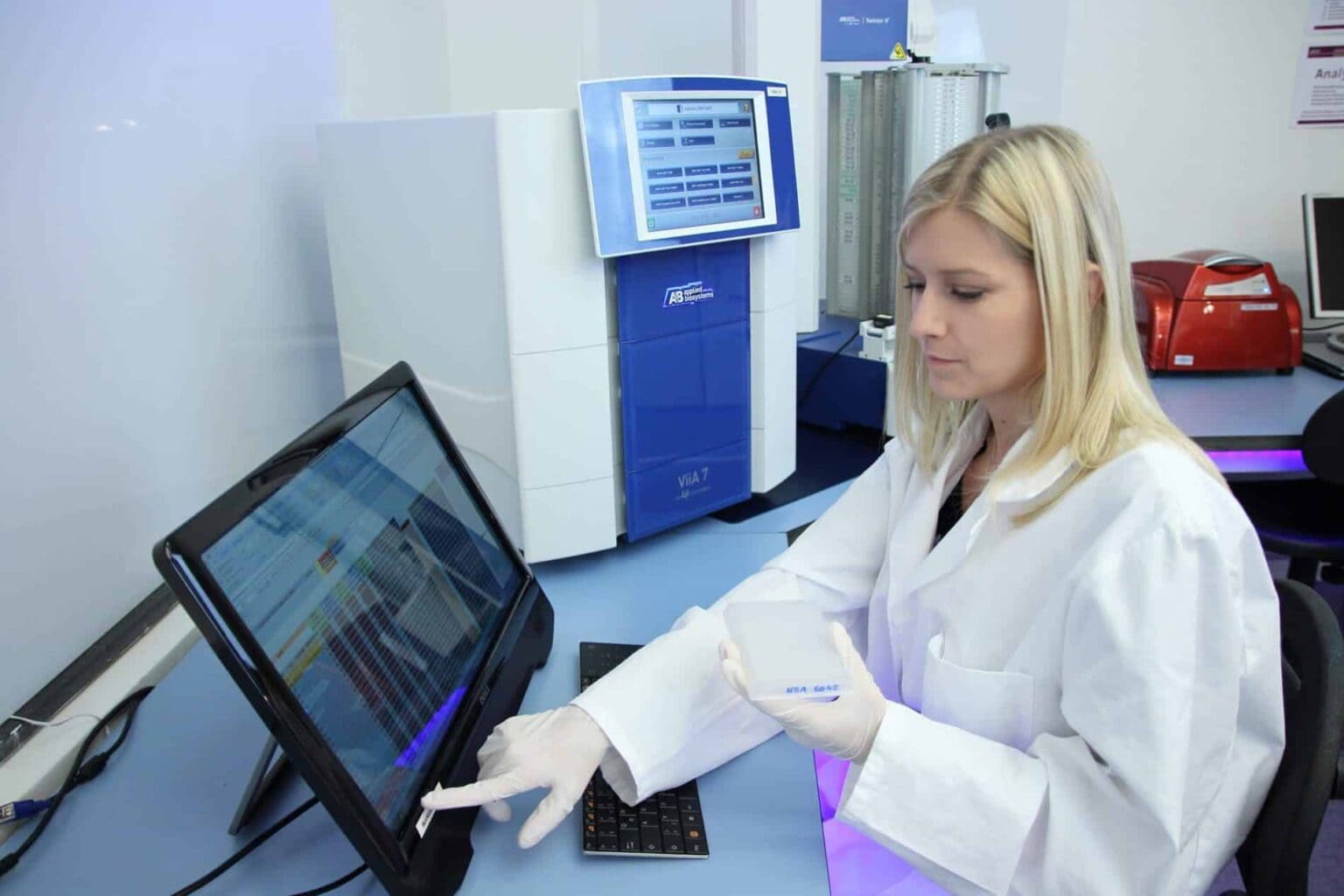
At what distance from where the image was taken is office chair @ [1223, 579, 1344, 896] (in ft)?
2.52

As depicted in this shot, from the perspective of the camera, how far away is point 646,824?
819 millimetres

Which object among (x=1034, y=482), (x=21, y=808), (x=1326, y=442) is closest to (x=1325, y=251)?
(x=1326, y=442)

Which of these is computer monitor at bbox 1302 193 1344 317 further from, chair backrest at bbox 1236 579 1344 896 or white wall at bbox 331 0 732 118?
chair backrest at bbox 1236 579 1344 896

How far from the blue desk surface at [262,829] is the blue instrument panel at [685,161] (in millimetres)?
541

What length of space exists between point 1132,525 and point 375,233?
0.98m

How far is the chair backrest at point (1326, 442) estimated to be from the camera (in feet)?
5.67

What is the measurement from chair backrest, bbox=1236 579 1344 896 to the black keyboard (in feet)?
1.52

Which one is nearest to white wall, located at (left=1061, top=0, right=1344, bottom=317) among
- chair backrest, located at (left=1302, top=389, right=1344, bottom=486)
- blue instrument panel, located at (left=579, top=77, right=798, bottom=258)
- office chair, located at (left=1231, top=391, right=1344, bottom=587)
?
office chair, located at (left=1231, top=391, right=1344, bottom=587)

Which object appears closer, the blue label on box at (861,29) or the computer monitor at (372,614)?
the computer monitor at (372,614)

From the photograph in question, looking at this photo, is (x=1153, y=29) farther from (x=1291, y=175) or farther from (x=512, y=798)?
(x=512, y=798)

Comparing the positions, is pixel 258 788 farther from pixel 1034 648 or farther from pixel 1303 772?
pixel 1303 772

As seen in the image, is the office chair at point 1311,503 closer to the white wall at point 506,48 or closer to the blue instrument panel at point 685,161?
the blue instrument panel at point 685,161

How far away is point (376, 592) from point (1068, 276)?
24.7 inches

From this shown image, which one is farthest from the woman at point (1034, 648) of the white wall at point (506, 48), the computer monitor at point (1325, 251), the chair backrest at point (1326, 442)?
the computer monitor at point (1325, 251)
